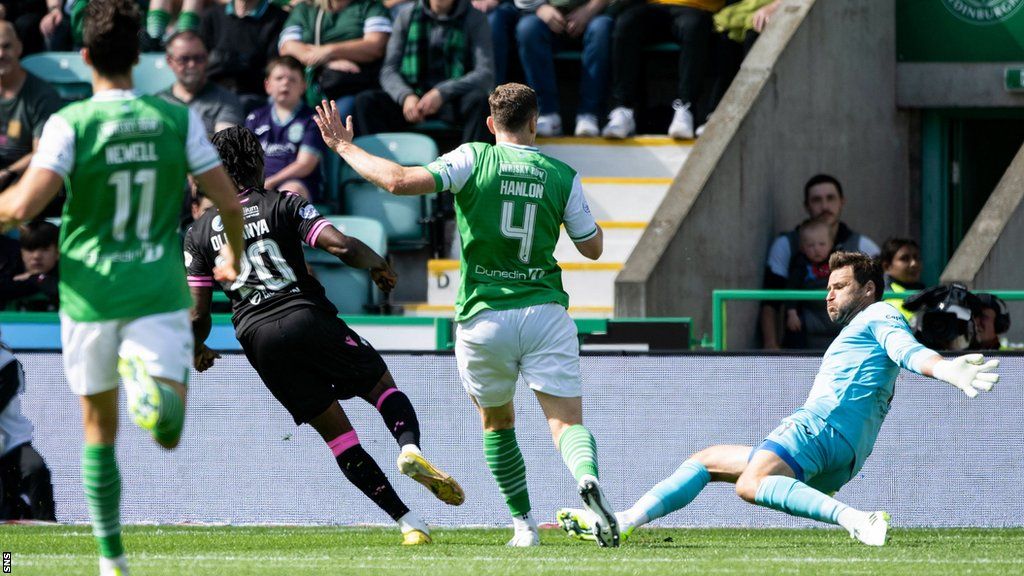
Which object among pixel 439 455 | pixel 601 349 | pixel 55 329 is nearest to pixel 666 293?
pixel 601 349

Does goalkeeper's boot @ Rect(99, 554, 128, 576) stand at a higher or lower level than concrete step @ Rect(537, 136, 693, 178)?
lower

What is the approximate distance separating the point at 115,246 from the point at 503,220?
1.98 m

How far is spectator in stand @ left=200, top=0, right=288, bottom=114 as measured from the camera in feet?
45.3

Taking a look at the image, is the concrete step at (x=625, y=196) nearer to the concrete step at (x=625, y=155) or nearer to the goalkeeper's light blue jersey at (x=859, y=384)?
the concrete step at (x=625, y=155)

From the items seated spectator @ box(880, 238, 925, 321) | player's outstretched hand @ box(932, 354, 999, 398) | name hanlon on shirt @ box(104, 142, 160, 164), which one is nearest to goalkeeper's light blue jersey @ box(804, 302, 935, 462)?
player's outstretched hand @ box(932, 354, 999, 398)

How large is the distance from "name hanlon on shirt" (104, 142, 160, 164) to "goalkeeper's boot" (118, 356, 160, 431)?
0.65 meters

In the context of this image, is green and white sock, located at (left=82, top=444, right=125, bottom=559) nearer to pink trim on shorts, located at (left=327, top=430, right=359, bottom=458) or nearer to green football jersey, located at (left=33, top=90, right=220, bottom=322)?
green football jersey, located at (left=33, top=90, right=220, bottom=322)

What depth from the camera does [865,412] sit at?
6.98 m

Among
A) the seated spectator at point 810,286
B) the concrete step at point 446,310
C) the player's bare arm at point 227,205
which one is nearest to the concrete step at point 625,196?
the concrete step at point 446,310

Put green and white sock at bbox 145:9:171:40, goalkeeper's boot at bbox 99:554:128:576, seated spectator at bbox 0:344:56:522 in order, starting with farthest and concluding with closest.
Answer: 1. green and white sock at bbox 145:9:171:40
2. seated spectator at bbox 0:344:56:522
3. goalkeeper's boot at bbox 99:554:128:576

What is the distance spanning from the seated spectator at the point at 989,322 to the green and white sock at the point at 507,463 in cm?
340

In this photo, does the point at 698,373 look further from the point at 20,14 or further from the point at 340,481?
the point at 20,14

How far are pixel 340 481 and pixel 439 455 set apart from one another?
597 millimetres

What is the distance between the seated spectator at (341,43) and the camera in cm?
1327
